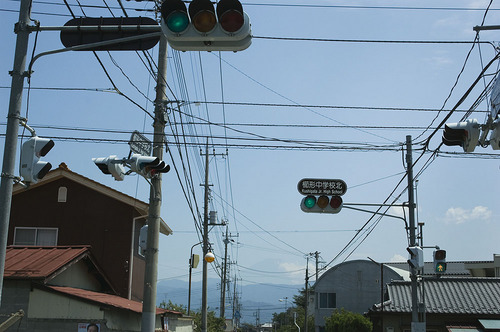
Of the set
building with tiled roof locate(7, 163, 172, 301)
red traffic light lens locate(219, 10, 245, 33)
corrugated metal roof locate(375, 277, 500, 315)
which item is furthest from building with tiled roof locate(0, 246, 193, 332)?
corrugated metal roof locate(375, 277, 500, 315)

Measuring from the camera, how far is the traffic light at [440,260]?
19.3 m

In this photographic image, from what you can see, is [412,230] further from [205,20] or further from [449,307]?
[205,20]

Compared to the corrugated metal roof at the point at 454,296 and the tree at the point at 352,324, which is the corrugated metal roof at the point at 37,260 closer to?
the corrugated metal roof at the point at 454,296

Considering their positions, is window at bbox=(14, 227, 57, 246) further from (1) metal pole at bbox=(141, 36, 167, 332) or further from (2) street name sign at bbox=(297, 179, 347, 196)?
(2) street name sign at bbox=(297, 179, 347, 196)

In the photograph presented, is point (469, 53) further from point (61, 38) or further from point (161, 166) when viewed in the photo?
point (61, 38)

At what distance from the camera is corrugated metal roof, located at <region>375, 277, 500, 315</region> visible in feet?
94.2

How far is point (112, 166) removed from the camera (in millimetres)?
11977

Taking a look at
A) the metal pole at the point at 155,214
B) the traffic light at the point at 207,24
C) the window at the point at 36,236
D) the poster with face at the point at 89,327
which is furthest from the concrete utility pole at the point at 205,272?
the traffic light at the point at 207,24

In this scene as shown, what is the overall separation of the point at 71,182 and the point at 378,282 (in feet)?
131

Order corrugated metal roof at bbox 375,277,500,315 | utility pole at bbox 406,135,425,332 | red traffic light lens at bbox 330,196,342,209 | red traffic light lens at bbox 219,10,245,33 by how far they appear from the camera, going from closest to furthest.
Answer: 1. red traffic light lens at bbox 219,10,245,33
2. red traffic light lens at bbox 330,196,342,209
3. utility pole at bbox 406,135,425,332
4. corrugated metal roof at bbox 375,277,500,315

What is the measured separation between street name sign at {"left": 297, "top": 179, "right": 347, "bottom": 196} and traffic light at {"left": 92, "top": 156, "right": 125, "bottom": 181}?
5768 mm

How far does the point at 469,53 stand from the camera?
40.0 ft

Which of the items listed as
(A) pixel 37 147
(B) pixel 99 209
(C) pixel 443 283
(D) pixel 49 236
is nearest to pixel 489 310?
(C) pixel 443 283

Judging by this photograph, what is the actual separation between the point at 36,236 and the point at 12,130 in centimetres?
1688
